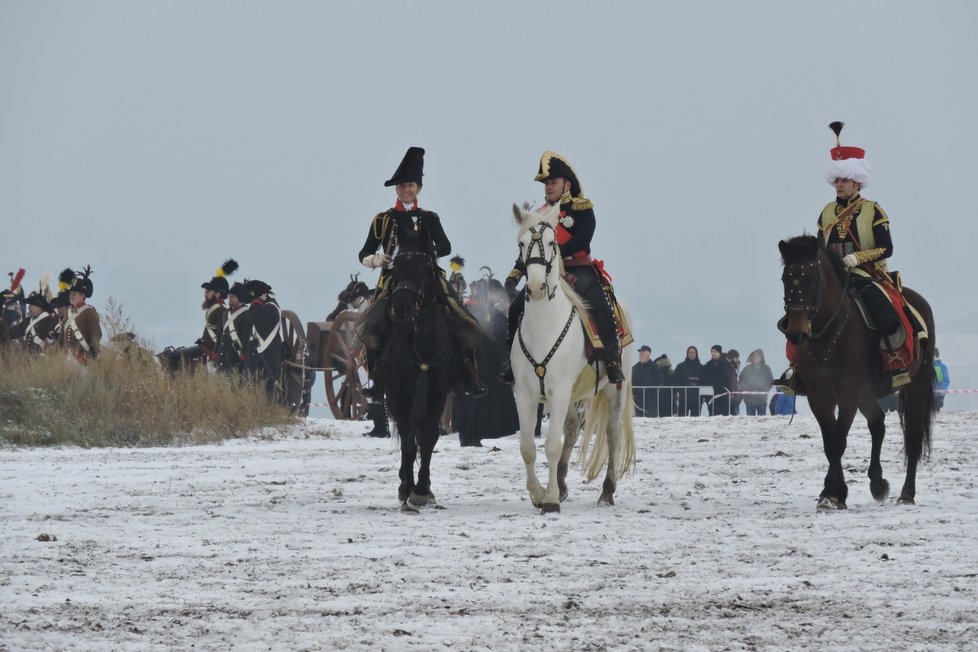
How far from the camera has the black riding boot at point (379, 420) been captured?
771 inches

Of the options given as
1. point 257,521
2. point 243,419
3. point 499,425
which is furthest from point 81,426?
point 257,521

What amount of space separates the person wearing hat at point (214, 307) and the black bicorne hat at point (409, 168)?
13.7 m

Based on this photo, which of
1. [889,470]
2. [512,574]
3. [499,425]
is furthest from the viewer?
[499,425]

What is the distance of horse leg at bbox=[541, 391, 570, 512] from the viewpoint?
35.8ft

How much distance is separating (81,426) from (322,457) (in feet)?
11.8

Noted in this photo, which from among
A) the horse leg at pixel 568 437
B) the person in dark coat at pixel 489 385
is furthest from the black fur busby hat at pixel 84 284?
the horse leg at pixel 568 437

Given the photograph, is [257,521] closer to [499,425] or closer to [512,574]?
[512,574]

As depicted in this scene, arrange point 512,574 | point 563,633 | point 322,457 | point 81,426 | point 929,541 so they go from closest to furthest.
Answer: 1. point 563,633
2. point 512,574
3. point 929,541
4. point 322,457
5. point 81,426

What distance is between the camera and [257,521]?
1049cm

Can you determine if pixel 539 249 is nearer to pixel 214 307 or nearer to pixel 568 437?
pixel 568 437

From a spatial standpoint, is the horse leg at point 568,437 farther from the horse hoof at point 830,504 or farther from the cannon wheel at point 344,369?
the cannon wheel at point 344,369

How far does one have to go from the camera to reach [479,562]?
845 centimetres

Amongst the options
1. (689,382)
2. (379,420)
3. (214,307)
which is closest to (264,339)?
(214,307)

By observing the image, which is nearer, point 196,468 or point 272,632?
point 272,632
